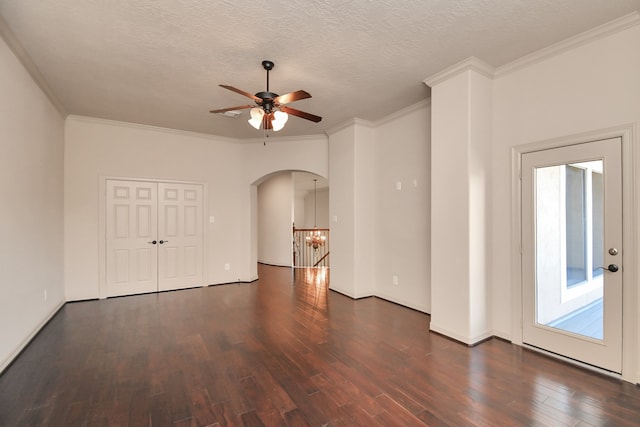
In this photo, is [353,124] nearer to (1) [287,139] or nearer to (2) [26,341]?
(1) [287,139]

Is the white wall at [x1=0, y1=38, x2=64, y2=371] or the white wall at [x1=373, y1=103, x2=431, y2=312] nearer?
the white wall at [x1=0, y1=38, x2=64, y2=371]

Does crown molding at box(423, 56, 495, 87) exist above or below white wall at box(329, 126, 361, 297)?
above

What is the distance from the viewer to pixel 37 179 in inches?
141

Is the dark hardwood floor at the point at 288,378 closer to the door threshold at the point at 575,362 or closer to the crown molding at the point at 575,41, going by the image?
the door threshold at the point at 575,362

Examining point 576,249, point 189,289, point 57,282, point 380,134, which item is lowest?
point 189,289

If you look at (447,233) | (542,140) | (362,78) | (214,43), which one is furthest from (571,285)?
(214,43)

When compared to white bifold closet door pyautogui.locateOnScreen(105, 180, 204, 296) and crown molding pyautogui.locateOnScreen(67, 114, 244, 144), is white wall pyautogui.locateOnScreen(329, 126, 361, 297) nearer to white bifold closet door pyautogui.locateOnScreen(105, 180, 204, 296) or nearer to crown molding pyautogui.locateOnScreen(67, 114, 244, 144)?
crown molding pyautogui.locateOnScreen(67, 114, 244, 144)

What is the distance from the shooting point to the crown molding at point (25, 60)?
2619mm

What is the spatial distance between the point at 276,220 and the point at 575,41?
24.3 feet

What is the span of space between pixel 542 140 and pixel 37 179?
5.78m

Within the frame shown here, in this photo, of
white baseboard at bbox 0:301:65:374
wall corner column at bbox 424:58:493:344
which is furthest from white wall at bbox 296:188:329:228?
wall corner column at bbox 424:58:493:344

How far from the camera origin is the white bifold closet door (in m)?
5.18

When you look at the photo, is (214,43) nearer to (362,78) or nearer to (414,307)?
(362,78)

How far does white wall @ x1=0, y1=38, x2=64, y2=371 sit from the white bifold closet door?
33.2 inches
